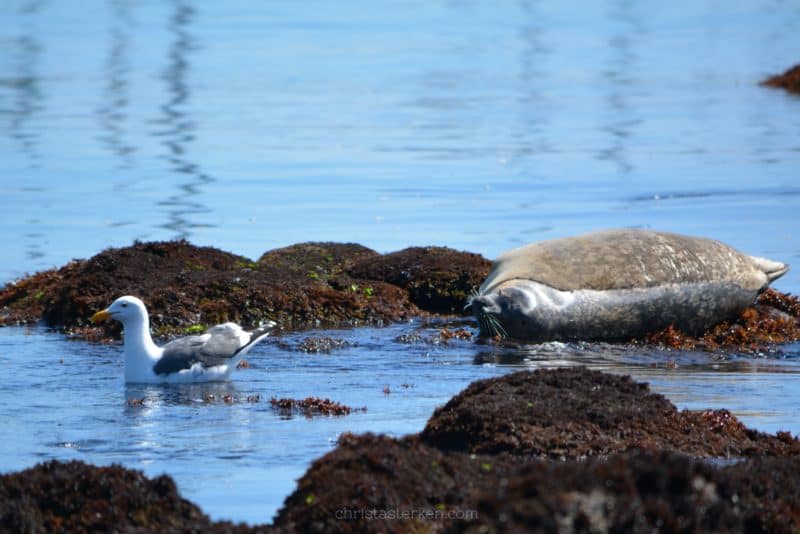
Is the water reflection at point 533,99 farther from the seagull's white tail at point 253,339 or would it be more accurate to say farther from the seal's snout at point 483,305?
the seagull's white tail at point 253,339

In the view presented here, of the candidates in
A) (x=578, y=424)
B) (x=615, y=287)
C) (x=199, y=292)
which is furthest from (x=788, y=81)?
(x=578, y=424)

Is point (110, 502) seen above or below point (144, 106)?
below

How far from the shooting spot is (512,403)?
7.95 meters

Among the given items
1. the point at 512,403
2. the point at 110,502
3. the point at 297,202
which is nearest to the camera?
the point at 110,502

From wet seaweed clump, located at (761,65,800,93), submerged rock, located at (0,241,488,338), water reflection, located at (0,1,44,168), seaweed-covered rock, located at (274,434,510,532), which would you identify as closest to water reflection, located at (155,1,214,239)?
water reflection, located at (0,1,44,168)

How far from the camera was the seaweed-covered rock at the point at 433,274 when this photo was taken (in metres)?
13.4

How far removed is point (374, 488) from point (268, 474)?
1.47 metres

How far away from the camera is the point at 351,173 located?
23641mm

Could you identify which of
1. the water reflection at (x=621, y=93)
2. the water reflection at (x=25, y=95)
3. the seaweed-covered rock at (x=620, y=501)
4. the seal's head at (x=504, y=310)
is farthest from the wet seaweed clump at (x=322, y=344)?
the water reflection at (x=25, y=95)

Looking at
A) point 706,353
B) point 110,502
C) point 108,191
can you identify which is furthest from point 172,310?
point 108,191

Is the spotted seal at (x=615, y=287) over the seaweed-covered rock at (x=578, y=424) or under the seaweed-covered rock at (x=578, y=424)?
over

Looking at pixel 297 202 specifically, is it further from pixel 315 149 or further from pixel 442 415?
pixel 442 415

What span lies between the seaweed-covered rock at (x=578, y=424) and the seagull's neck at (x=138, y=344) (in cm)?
302

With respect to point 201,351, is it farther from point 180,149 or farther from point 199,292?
point 180,149
